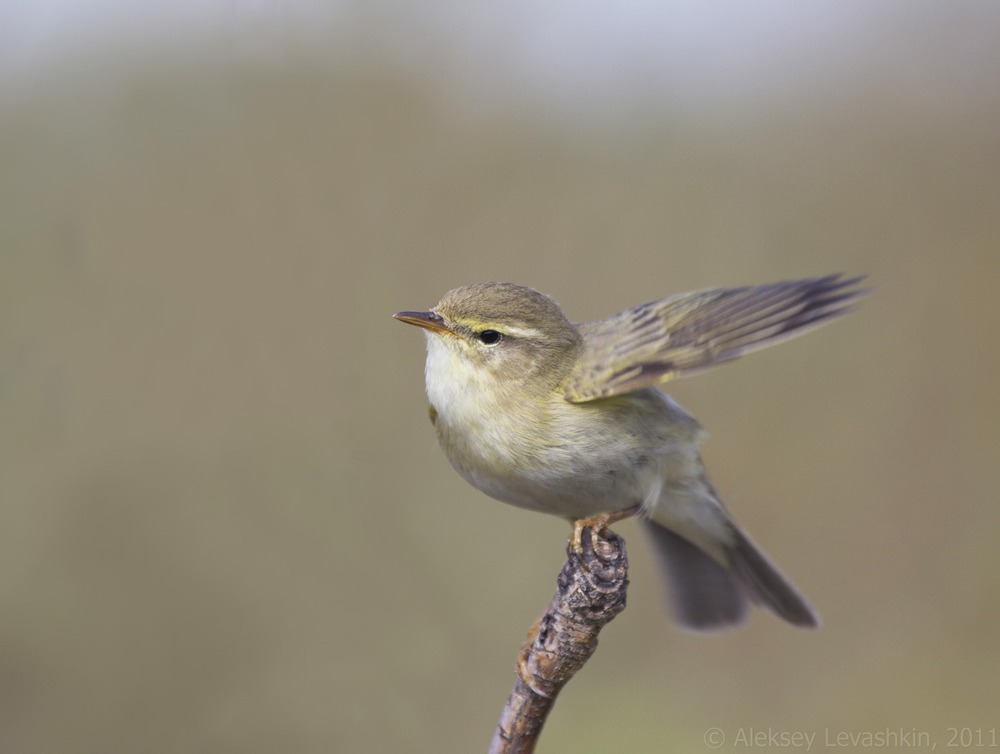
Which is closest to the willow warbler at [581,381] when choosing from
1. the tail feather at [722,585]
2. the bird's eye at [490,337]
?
the bird's eye at [490,337]

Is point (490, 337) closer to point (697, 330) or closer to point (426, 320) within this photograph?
point (426, 320)

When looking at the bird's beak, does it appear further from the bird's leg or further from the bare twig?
the bare twig

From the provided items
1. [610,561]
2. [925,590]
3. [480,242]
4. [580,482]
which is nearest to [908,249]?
[925,590]

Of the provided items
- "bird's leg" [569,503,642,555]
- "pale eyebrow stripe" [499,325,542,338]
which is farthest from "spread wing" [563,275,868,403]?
"bird's leg" [569,503,642,555]

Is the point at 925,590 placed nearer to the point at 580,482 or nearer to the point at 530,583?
the point at 530,583

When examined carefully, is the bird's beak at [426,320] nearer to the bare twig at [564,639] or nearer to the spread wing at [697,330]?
the spread wing at [697,330]

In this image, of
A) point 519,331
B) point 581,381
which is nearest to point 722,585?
point 581,381
